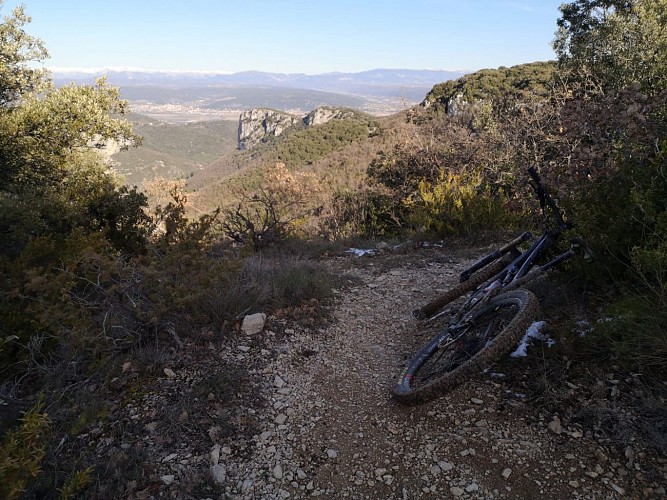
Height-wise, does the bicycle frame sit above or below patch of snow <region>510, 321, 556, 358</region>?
above

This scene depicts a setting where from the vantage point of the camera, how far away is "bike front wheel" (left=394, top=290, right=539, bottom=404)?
2.68 metres

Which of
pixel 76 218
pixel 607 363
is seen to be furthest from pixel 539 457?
pixel 76 218

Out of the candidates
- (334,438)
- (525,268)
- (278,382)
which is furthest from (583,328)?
(278,382)

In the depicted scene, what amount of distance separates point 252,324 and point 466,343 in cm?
205

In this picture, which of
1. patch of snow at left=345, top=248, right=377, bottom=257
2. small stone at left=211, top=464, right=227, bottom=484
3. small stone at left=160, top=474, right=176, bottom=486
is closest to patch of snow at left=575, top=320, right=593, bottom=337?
small stone at left=211, top=464, right=227, bottom=484

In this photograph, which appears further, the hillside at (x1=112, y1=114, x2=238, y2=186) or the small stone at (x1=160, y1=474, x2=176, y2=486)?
the hillside at (x1=112, y1=114, x2=238, y2=186)

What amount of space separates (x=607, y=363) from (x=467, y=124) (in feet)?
46.8

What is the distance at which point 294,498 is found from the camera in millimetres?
2398

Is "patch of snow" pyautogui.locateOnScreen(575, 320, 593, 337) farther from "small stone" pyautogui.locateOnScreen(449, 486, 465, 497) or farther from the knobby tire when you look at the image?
"small stone" pyautogui.locateOnScreen(449, 486, 465, 497)

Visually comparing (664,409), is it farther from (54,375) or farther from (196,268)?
(54,375)

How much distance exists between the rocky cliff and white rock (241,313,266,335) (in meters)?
66.4

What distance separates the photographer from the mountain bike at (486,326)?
2643 millimetres

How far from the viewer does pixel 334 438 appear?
2826 mm

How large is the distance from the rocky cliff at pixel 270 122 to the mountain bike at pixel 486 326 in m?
66.5
